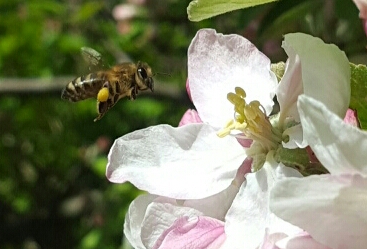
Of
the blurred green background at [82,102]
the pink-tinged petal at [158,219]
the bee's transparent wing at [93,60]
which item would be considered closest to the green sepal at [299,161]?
the pink-tinged petal at [158,219]

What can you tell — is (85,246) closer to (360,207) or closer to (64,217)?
(64,217)

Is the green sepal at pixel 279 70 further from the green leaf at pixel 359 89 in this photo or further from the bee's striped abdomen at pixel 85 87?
the bee's striped abdomen at pixel 85 87

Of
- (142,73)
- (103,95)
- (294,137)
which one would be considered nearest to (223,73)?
(294,137)

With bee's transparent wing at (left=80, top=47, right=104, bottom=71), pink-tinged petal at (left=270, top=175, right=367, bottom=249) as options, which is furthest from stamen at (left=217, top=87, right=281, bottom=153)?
bee's transparent wing at (left=80, top=47, right=104, bottom=71)

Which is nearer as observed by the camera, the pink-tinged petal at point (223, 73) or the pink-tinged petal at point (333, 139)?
the pink-tinged petal at point (333, 139)

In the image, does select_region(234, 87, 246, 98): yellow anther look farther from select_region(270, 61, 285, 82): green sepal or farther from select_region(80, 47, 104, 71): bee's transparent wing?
select_region(80, 47, 104, 71): bee's transparent wing

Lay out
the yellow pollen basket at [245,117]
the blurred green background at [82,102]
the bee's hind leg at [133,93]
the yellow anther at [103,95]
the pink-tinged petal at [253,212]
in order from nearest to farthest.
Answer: the pink-tinged petal at [253,212] < the yellow pollen basket at [245,117] < the yellow anther at [103,95] < the bee's hind leg at [133,93] < the blurred green background at [82,102]

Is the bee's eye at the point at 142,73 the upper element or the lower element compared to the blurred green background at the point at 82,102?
upper

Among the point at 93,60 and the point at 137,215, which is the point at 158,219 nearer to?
the point at 137,215

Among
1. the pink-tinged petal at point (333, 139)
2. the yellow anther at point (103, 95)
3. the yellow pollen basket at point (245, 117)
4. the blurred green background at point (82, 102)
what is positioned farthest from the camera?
the blurred green background at point (82, 102)
